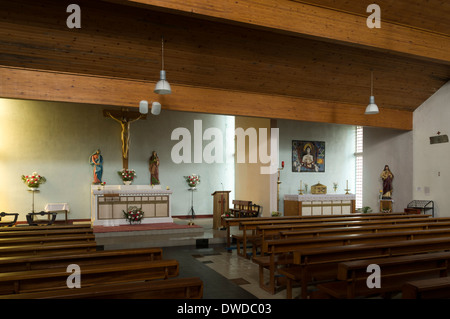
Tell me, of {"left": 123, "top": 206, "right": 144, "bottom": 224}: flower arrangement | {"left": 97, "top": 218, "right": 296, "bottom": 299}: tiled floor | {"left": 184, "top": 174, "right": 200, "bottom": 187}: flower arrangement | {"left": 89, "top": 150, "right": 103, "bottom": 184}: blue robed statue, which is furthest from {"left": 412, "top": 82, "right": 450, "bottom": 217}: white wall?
{"left": 89, "top": 150, "right": 103, "bottom": 184}: blue robed statue

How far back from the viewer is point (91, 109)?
1149 centimetres

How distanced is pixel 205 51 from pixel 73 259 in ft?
15.6

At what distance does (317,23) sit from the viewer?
17.5 ft

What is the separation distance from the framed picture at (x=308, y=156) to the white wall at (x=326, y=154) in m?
0.15

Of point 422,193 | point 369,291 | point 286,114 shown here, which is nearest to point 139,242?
point 286,114

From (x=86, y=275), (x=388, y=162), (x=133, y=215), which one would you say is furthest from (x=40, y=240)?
(x=388, y=162)

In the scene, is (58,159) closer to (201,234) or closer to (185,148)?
(185,148)

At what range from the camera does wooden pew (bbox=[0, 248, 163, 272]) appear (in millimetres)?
3031

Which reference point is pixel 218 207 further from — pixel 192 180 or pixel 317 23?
pixel 317 23

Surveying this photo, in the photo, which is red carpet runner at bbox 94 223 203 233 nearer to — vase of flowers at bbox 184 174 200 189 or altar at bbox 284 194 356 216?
vase of flowers at bbox 184 174 200 189

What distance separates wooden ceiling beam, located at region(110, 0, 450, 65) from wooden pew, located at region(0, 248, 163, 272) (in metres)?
2.91

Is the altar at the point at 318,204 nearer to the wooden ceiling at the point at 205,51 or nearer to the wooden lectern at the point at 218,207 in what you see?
the wooden lectern at the point at 218,207

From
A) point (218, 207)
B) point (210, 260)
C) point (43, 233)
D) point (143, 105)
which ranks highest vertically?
point (143, 105)

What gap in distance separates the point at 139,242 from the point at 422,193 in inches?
311
